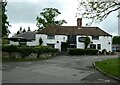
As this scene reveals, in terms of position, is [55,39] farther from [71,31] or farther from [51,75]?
[51,75]

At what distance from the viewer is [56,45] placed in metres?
62.9

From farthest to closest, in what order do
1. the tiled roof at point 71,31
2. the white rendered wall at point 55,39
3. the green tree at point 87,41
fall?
the tiled roof at point 71,31, the white rendered wall at point 55,39, the green tree at point 87,41

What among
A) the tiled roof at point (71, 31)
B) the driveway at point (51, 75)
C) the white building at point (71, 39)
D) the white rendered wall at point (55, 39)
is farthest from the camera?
the tiled roof at point (71, 31)

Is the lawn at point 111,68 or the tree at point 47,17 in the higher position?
the tree at point 47,17

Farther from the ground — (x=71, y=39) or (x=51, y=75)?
(x=71, y=39)

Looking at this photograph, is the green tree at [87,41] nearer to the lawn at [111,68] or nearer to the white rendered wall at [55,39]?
the white rendered wall at [55,39]

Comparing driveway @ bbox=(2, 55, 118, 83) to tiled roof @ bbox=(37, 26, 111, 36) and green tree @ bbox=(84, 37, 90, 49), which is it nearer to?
green tree @ bbox=(84, 37, 90, 49)

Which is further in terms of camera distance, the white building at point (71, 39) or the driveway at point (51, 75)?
the white building at point (71, 39)

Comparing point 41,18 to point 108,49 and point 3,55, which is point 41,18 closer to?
point 108,49

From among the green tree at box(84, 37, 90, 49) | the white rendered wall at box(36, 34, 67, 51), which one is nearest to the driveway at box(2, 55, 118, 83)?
the green tree at box(84, 37, 90, 49)

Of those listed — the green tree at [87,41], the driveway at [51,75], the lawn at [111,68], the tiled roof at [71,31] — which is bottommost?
the driveway at [51,75]

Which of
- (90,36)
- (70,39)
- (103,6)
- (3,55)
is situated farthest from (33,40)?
(103,6)

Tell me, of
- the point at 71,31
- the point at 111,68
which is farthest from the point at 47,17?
the point at 111,68

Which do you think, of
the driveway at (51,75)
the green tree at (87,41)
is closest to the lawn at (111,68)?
the driveway at (51,75)
